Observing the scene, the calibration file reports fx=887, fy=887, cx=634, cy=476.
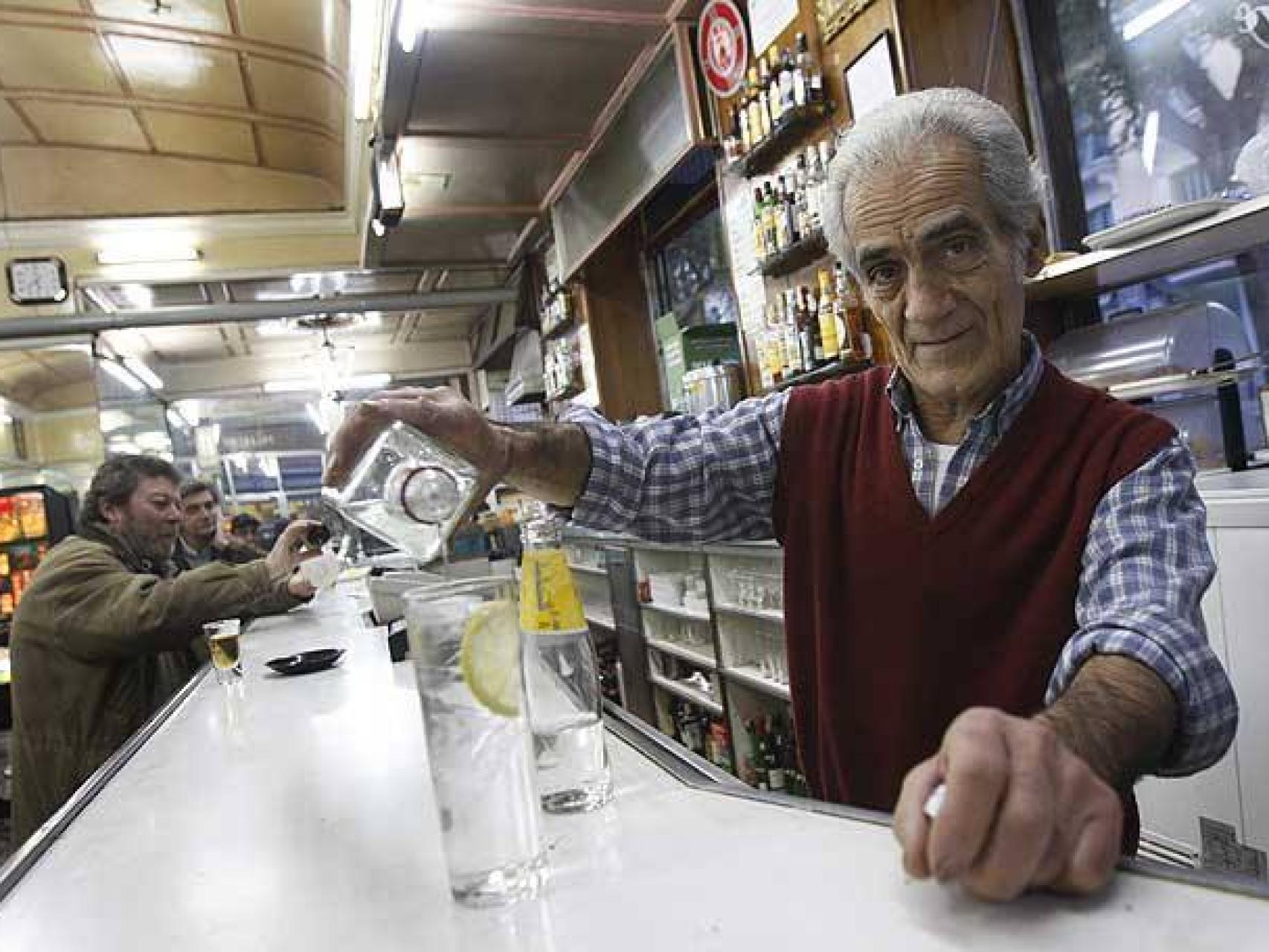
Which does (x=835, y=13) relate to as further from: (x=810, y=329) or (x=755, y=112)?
(x=810, y=329)

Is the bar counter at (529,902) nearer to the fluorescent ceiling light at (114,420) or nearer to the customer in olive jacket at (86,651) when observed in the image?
the customer in olive jacket at (86,651)

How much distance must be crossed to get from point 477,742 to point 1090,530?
0.74m

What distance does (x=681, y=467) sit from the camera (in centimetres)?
139

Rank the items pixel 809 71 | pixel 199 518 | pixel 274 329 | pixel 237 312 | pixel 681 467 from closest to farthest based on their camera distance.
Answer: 1. pixel 681 467
2. pixel 809 71
3. pixel 199 518
4. pixel 237 312
5. pixel 274 329

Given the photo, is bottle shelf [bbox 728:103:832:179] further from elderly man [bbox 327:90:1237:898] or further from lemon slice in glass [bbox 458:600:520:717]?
lemon slice in glass [bbox 458:600:520:717]

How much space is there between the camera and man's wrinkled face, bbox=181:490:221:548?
490cm

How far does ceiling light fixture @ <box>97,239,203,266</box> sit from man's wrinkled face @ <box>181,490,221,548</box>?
2.39m

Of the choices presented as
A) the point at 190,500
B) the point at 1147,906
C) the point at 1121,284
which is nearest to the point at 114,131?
the point at 190,500

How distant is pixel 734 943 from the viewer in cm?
56

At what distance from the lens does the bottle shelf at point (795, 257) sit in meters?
2.86

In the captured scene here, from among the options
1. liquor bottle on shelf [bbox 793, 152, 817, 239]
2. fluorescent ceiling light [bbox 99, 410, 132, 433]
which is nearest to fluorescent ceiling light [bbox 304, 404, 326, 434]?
fluorescent ceiling light [bbox 99, 410, 132, 433]

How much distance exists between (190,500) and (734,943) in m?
5.07

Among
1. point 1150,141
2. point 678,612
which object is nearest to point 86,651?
point 678,612

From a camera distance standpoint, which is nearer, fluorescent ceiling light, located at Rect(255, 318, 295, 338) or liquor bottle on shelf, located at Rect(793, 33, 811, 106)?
liquor bottle on shelf, located at Rect(793, 33, 811, 106)
